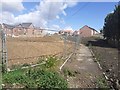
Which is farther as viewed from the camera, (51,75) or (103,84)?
(103,84)

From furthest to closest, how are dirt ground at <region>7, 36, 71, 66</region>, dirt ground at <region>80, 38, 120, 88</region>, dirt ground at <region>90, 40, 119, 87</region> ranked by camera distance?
dirt ground at <region>7, 36, 71, 66</region>, dirt ground at <region>90, 40, 119, 87</region>, dirt ground at <region>80, 38, 120, 88</region>

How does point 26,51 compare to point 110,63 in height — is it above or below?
above

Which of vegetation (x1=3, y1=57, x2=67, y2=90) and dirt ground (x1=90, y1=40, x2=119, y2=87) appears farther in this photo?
dirt ground (x1=90, y1=40, x2=119, y2=87)

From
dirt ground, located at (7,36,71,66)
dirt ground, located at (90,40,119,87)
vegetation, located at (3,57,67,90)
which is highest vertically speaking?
dirt ground, located at (7,36,71,66)

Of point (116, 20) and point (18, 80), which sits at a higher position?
point (116, 20)

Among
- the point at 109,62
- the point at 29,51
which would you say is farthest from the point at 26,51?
the point at 109,62

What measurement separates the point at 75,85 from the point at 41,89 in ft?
6.84

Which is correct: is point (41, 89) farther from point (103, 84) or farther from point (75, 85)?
point (103, 84)

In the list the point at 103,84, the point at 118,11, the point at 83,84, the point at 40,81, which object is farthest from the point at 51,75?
the point at 118,11

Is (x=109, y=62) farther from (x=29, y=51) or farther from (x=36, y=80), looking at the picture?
(x=36, y=80)

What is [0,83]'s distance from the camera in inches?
319

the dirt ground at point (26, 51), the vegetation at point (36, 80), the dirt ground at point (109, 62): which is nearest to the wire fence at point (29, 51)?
the dirt ground at point (26, 51)

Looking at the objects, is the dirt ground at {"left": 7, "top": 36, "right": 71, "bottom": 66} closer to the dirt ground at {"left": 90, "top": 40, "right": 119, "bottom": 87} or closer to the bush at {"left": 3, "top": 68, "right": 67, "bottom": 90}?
the bush at {"left": 3, "top": 68, "right": 67, "bottom": 90}

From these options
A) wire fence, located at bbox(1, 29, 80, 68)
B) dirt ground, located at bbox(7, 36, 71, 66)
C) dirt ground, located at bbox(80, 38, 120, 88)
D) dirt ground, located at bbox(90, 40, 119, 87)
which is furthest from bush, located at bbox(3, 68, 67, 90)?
dirt ground, located at bbox(7, 36, 71, 66)
